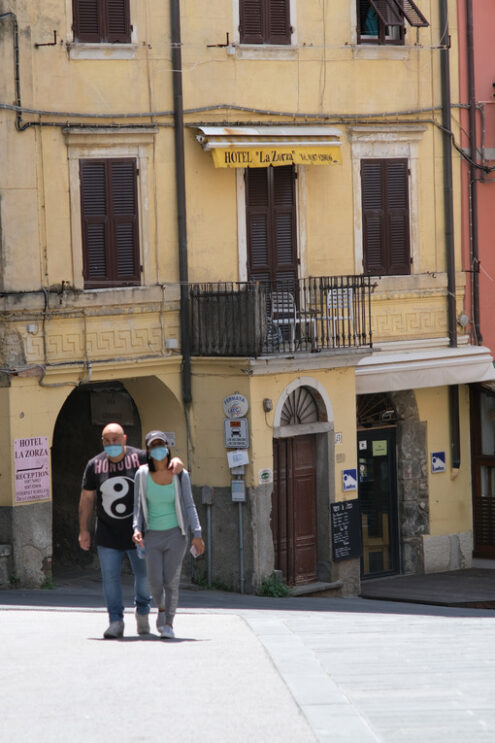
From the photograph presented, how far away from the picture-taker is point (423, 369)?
2170 cm

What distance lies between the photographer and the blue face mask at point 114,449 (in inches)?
462

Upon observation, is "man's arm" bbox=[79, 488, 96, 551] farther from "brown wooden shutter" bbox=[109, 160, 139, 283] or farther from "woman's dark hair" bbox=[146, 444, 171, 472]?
"brown wooden shutter" bbox=[109, 160, 139, 283]

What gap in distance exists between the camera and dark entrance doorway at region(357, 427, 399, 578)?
2244 centimetres

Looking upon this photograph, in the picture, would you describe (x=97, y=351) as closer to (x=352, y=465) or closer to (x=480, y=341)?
(x=352, y=465)

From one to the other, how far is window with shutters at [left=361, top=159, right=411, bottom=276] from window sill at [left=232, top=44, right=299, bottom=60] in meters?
1.96

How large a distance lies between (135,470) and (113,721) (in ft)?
11.8

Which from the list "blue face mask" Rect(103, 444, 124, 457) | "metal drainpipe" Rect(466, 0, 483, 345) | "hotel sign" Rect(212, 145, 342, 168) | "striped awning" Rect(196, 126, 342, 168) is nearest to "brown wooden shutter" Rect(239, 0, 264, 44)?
"striped awning" Rect(196, 126, 342, 168)

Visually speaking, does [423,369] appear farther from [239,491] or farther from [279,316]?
[239,491]

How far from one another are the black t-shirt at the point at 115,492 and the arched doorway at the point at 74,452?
8.90m

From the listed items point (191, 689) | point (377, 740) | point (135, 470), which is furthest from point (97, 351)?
point (377, 740)

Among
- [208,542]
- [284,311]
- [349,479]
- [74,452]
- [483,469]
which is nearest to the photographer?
[208,542]

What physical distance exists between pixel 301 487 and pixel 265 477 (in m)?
0.96

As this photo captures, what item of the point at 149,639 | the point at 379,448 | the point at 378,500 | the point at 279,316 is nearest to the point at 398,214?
the point at 279,316

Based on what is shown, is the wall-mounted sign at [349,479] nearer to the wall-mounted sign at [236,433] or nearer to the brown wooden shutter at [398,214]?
the wall-mounted sign at [236,433]
